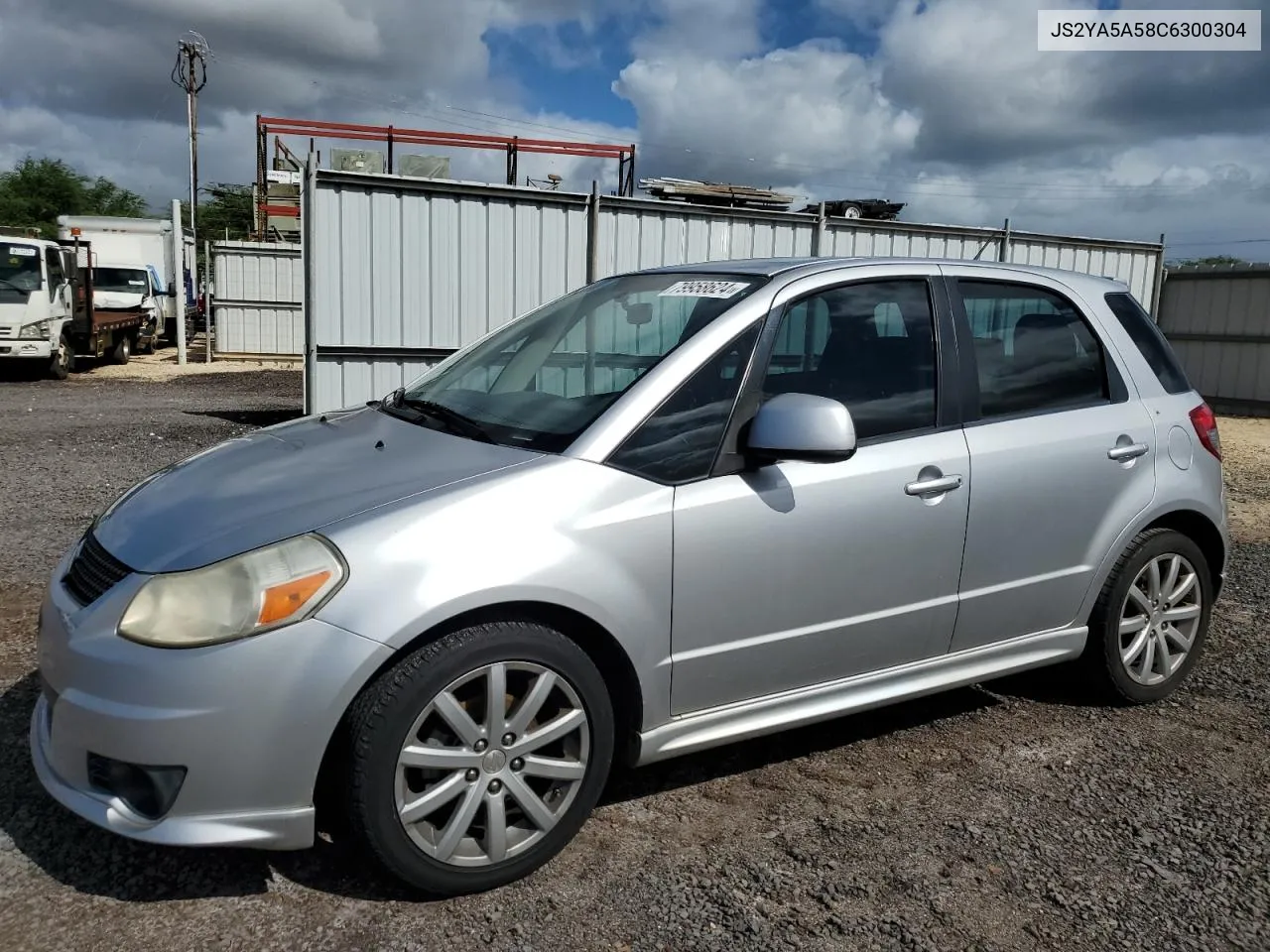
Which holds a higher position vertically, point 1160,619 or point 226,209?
point 226,209

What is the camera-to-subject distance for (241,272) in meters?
21.7

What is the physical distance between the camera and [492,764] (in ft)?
8.78

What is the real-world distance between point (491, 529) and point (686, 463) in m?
0.64

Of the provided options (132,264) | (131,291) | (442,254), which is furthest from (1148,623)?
(132,264)

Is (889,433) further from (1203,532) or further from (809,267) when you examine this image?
(1203,532)

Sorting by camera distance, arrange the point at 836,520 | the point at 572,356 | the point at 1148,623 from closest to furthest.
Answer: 1. the point at 836,520
2. the point at 572,356
3. the point at 1148,623

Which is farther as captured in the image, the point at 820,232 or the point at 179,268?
the point at 179,268

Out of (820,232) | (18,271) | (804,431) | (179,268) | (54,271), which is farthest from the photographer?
(179,268)

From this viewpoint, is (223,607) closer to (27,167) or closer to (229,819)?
(229,819)

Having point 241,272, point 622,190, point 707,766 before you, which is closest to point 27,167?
point 241,272

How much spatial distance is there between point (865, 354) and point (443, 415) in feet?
4.63

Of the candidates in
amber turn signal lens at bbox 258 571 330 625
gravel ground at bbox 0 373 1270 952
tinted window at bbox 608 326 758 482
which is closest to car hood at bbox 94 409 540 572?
amber turn signal lens at bbox 258 571 330 625

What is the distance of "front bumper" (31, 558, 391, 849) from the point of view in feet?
7.88

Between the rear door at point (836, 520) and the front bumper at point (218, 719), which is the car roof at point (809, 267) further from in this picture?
the front bumper at point (218, 719)
